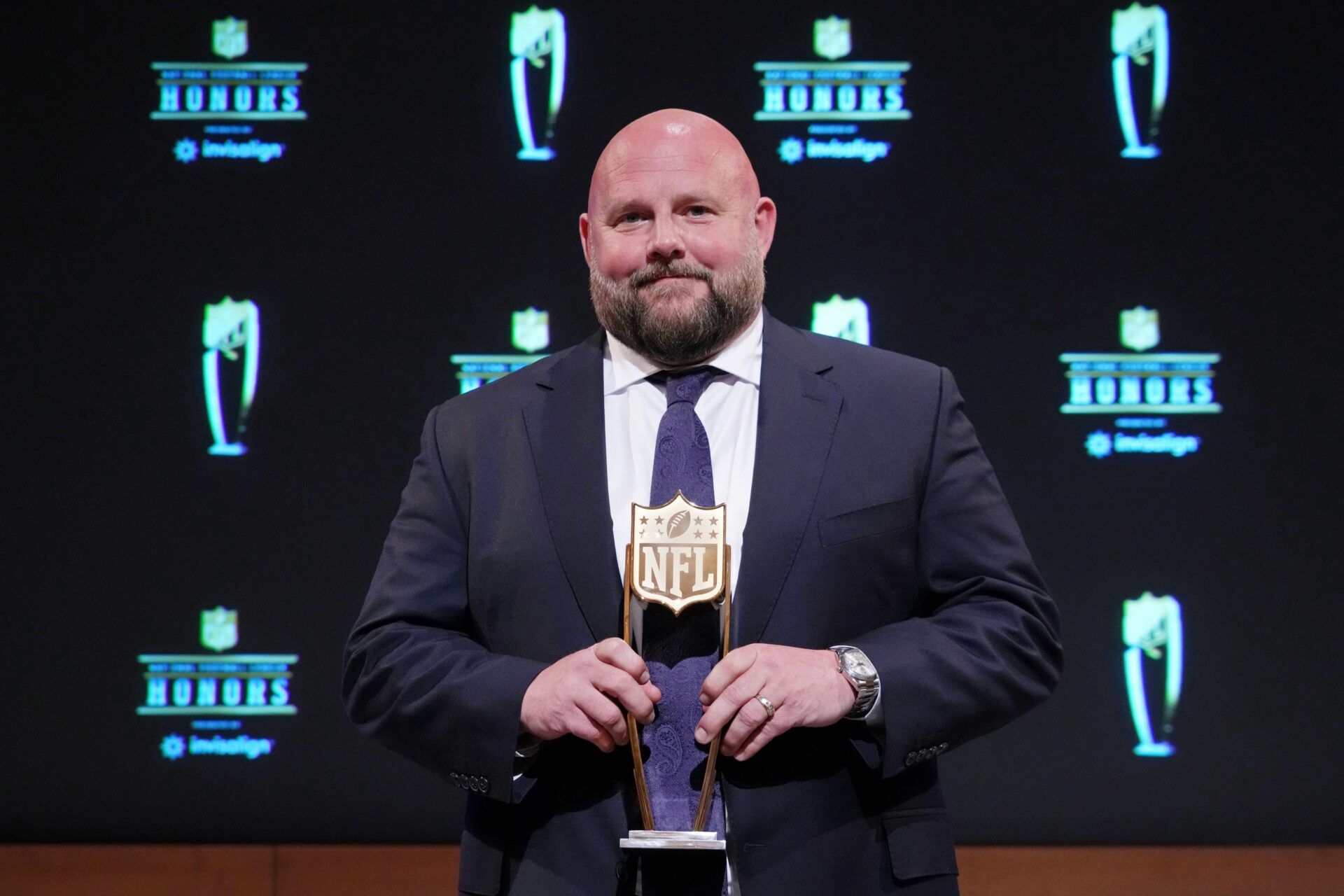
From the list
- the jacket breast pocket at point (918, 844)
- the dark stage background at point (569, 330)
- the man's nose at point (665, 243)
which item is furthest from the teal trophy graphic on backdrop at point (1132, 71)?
the jacket breast pocket at point (918, 844)

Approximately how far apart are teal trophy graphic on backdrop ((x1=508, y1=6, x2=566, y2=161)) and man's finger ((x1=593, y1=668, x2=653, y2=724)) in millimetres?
2205

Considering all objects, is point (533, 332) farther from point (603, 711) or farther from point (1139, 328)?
point (603, 711)

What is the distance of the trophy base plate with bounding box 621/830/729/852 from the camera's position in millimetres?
1549

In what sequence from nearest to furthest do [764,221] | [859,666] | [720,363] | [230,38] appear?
[859,666], [720,363], [764,221], [230,38]

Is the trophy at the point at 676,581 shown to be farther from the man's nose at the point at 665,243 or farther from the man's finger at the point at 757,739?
the man's nose at the point at 665,243

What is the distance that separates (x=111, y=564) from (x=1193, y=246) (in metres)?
2.94

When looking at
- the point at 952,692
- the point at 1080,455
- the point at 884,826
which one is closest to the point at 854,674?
the point at 952,692

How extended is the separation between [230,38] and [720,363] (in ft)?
7.18

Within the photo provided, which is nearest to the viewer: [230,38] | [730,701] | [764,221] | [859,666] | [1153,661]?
[730,701]

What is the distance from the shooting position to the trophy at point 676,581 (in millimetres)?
1583

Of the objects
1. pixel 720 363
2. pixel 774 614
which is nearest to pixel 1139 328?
pixel 720 363

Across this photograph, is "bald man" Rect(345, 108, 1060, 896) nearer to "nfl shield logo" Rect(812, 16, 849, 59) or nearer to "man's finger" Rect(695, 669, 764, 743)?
"man's finger" Rect(695, 669, 764, 743)

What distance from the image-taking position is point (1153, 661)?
3387 mm

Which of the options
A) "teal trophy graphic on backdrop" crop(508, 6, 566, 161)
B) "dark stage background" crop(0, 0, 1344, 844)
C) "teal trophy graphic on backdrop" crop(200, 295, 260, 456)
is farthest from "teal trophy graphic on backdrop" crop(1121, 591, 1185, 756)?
"teal trophy graphic on backdrop" crop(200, 295, 260, 456)
